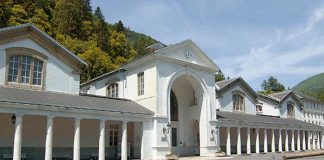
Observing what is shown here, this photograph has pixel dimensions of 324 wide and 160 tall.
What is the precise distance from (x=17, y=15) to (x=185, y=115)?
108 feet

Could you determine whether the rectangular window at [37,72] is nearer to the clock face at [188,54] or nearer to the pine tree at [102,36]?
the clock face at [188,54]

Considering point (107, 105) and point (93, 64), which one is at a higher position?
point (93, 64)

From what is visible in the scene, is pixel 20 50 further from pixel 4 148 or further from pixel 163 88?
pixel 163 88

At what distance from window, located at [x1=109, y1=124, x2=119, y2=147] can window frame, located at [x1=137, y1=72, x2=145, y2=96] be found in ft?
10.2

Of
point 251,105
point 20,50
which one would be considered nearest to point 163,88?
point 20,50

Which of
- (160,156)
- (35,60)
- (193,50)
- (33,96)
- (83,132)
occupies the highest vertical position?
(193,50)

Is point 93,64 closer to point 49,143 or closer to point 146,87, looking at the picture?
point 146,87

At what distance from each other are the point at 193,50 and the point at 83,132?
36.0 ft

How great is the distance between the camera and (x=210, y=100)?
3033 centimetres

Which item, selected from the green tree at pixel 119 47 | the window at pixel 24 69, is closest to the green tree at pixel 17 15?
the green tree at pixel 119 47

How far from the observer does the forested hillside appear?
51.5 m

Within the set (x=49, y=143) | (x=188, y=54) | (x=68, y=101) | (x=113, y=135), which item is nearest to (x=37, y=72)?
(x=68, y=101)

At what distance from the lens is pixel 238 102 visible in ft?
130

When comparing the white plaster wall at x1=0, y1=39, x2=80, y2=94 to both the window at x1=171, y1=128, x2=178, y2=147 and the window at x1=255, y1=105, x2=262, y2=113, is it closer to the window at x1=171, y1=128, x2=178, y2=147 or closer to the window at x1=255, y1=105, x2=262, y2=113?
the window at x1=171, y1=128, x2=178, y2=147
